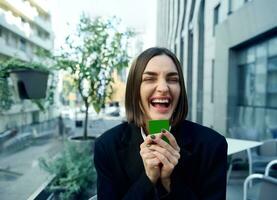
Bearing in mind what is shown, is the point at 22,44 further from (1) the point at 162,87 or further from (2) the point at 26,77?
(1) the point at 162,87

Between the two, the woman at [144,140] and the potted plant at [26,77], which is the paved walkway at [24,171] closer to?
the potted plant at [26,77]

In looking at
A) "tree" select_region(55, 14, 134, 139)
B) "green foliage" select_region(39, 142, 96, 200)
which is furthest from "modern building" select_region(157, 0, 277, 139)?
"green foliage" select_region(39, 142, 96, 200)

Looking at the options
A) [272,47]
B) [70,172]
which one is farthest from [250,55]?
[70,172]

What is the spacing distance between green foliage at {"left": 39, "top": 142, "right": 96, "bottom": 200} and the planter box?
550 mm

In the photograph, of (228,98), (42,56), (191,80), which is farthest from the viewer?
(191,80)

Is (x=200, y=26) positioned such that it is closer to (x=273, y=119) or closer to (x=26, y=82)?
(x=273, y=119)

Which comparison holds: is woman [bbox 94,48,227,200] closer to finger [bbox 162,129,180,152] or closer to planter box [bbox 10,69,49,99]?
finger [bbox 162,129,180,152]

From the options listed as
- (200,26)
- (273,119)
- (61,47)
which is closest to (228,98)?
(273,119)

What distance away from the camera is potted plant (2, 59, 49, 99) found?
2.50 m

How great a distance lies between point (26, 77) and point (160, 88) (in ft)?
5.93

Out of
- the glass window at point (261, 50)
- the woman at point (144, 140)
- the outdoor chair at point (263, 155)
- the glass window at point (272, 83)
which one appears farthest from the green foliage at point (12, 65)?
the glass window at point (261, 50)

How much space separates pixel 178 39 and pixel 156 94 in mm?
14209

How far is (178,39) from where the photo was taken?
14.8m

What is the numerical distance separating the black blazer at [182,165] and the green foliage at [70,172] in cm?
151
